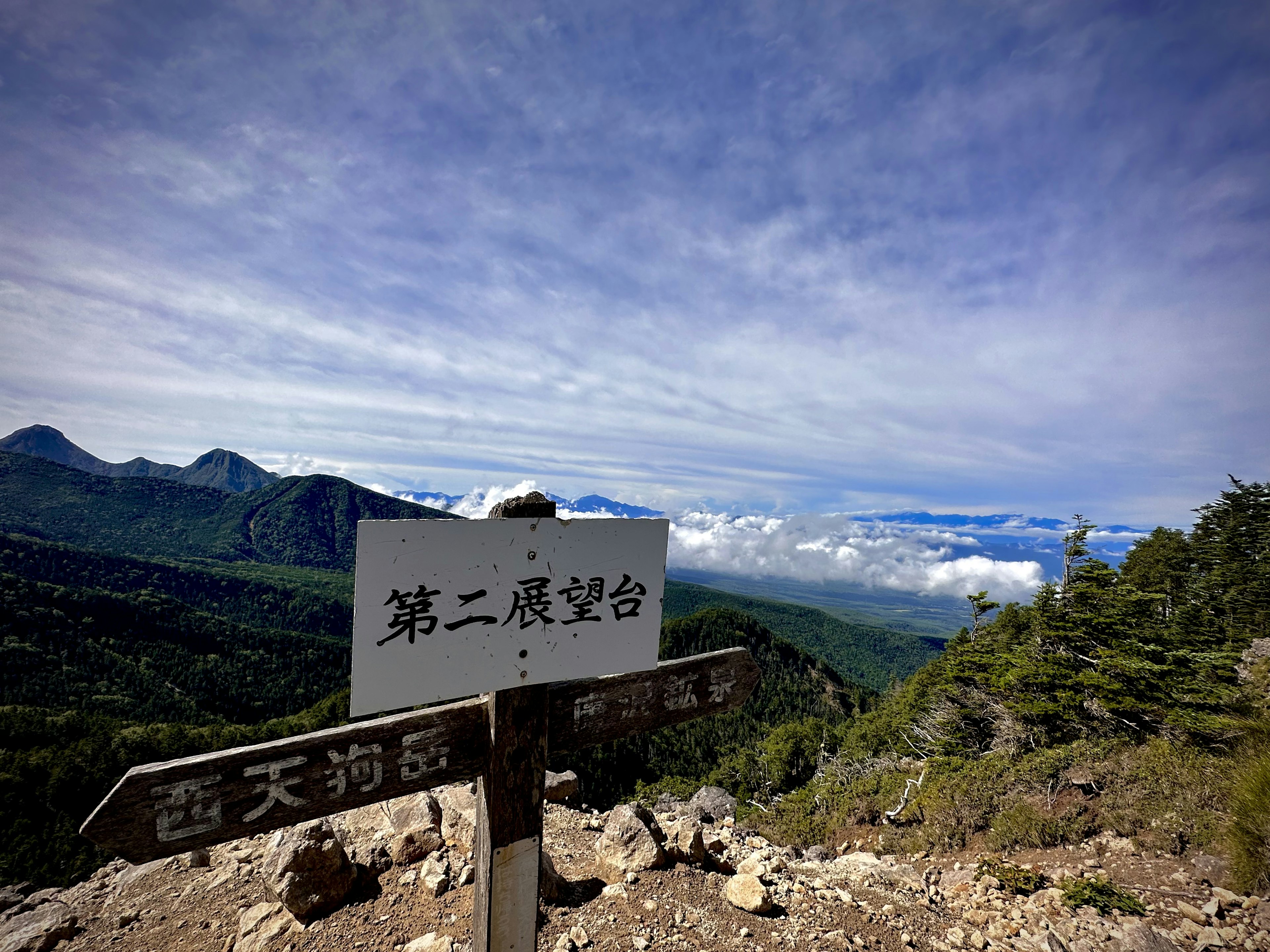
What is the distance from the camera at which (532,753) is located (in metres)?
2.55

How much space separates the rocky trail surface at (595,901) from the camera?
4379 mm

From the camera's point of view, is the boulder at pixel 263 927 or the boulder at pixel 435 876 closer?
the boulder at pixel 263 927

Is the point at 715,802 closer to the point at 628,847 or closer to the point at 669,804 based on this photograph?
the point at 669,804

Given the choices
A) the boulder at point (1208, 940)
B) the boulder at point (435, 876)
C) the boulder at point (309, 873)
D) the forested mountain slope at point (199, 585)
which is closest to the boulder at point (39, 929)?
the boulder at point (309, 873)

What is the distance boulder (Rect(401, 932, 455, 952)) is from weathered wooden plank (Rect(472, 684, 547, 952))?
6.81 ft

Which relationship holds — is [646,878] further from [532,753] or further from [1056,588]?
[1056,588]

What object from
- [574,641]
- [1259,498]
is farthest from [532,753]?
[1259,498]

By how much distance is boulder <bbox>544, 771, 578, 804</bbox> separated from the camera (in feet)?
24.5

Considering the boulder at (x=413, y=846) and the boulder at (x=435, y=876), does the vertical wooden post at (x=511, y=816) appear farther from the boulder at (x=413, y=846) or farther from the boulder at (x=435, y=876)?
the boulder at (x=413, y=846)

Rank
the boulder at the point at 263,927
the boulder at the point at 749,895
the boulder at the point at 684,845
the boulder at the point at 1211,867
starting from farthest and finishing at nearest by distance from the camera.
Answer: the boulder at the point at 684,845
the boulder at the point at 1211,867
the boulder at the point at 749,895
the boulder at the point at 263,927

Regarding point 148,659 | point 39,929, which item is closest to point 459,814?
point 39,929

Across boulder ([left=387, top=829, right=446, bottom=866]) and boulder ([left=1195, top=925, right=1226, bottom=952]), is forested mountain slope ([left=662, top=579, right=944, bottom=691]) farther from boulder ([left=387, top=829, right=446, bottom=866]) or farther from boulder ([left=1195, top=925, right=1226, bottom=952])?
boulder ([left=1195, top=925, right=1226, bottom=952])

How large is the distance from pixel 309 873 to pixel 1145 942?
284 inches

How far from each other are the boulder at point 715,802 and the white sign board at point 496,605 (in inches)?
590
